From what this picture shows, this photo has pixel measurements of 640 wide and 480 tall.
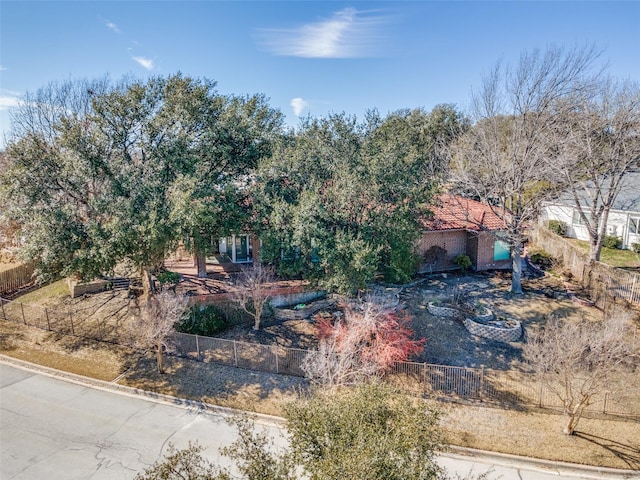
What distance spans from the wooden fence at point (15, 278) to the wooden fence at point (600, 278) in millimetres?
31882

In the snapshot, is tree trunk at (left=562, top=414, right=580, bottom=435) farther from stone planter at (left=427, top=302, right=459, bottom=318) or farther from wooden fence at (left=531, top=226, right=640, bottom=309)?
wooden fence at (left=531, top=226, right=640, bottom=309)

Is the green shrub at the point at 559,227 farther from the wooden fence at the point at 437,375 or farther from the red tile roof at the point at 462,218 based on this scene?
the wooden fence at the point at 437,375

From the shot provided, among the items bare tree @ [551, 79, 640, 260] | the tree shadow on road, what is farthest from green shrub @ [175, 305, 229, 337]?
bare tree @ [551, 79, 640, 260]

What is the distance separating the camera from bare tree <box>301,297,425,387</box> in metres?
13.2

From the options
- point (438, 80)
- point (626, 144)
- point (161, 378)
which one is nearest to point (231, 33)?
point (438, 80)

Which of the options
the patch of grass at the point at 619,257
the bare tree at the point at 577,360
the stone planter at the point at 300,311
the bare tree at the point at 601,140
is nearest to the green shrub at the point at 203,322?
the stone planter at the point at 300,311

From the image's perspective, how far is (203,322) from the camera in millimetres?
18172

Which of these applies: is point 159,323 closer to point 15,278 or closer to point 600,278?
point 15,278

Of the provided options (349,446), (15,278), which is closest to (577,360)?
(349,446)

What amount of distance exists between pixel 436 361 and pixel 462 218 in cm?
1295

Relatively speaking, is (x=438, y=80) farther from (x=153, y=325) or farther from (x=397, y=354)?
(x=153, y=325)

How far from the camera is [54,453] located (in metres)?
11.7

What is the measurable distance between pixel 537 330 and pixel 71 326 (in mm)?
21948

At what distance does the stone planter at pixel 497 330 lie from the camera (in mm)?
17625
